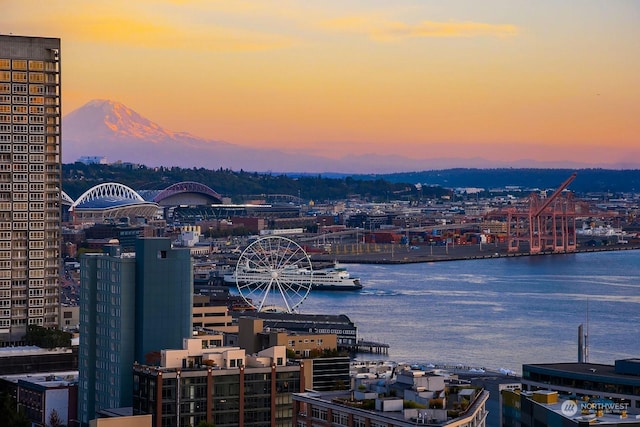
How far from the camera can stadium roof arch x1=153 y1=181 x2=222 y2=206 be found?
70375 millimetres

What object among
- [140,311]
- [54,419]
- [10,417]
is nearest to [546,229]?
[54,419]

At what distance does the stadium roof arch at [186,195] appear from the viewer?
231 ft

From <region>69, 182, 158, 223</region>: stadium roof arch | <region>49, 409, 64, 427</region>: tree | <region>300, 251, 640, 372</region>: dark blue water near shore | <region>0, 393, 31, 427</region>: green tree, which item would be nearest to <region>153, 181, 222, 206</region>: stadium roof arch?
<region>69, 182, 158, 223</region>: stadium roof arch

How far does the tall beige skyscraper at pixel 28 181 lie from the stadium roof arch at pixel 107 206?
119ft

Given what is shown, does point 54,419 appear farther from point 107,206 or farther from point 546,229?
point 546,229

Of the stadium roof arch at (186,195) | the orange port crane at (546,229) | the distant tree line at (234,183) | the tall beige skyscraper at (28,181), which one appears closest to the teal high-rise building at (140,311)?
the tall beige skyscraper at (28,181)

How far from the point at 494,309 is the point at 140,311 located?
56.6 feet

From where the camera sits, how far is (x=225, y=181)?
88062 millimetres

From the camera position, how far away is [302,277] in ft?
116

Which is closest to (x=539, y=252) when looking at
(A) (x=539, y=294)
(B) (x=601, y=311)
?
(A) (x=539, y=294)

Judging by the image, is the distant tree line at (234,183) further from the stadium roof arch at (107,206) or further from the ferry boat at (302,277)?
the ferry boat at (302,277)

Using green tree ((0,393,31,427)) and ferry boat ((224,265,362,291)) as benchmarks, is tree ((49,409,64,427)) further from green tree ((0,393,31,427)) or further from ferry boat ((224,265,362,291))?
ferry boat ((224,265,362,291))

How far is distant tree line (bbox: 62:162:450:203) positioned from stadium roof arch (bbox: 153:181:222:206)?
376cm

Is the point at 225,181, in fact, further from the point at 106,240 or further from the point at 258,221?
the point at 106,240
